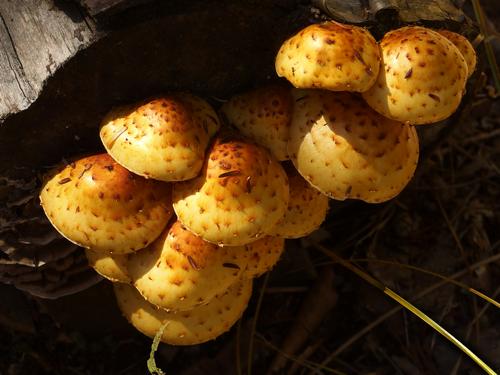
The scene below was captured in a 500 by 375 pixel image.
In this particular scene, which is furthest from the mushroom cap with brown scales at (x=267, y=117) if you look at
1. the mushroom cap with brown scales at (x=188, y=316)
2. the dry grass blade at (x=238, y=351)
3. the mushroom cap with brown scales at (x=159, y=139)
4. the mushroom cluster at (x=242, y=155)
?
the dry grass blade at (x=238, y=351)

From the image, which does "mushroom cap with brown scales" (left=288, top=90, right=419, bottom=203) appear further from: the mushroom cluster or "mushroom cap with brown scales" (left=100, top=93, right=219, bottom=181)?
"mushroom cap with brown scales" (left=100, top=93, right=219, bottom=181)

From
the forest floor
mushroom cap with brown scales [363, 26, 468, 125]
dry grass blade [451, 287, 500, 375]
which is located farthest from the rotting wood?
dry grass blade [451, 287, 500, 375]

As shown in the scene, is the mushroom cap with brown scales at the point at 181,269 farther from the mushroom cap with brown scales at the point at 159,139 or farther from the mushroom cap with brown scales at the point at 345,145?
the mushroom cap with brown scales at the point at 345,145

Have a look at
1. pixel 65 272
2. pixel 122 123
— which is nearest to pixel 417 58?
pixel 122 123

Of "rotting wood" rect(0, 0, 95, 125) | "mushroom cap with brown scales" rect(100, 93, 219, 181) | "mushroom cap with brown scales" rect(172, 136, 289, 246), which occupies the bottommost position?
"mushroom cap with brown scales" rect(172, 136, 289, 246)

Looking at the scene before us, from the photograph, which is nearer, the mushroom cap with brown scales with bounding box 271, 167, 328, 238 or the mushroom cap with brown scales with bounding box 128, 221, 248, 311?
the mushroom cap with brown scales with bounding box 128, 221, 248, 311

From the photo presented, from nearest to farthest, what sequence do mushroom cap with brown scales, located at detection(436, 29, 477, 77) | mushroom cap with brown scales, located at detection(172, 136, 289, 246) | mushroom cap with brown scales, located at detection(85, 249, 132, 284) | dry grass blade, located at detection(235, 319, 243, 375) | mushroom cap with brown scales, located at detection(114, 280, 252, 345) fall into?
mushroom cap with brown scales, located at detection(172, 136, 289, 246)
mushroom cap with brown scales, located at detection(436, 29, 477, 77)
mushroom cap with brown scales, located at detection(85, 249, 132, 284)
mushroom cap with brown scales, located at detection(114, 280, 252, 345)
dry grass blade, located at detection(235, 319, 243, 375)

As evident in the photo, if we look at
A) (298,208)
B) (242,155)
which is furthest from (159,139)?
A: (298,208)

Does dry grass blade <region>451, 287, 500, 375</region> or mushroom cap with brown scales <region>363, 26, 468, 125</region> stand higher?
mushroom cap with brown scales <region>363, 26, 468, 125</region>
